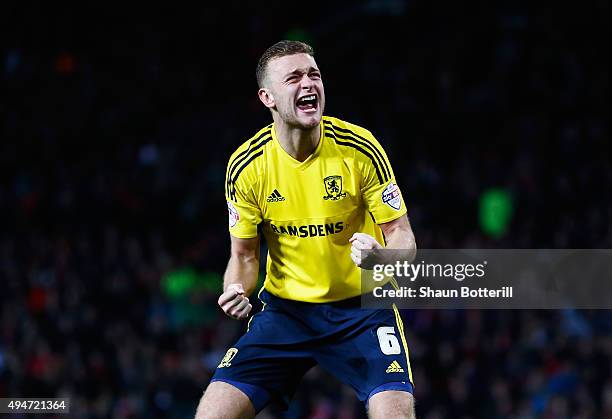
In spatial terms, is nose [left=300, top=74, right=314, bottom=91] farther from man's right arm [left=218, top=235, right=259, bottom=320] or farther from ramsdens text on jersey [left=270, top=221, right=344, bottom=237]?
man's right arm [left=218, top=235, right=259, bottom=320]

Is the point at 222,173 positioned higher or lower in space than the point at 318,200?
higher

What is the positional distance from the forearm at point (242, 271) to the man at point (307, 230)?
14 millimetres

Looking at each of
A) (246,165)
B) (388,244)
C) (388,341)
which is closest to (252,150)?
(246,165)

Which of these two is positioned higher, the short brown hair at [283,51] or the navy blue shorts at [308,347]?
the short brown hair at [283,51]

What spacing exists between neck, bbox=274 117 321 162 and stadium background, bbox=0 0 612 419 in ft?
19.1

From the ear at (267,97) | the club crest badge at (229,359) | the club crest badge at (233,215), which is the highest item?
the ear at (267,97)

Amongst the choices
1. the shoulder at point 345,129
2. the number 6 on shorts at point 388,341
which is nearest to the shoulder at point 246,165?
the shoulder at point 345,129

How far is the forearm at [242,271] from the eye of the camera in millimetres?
5992

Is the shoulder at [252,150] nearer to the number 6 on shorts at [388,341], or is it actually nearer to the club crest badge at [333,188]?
the club crest badge at [333,188]

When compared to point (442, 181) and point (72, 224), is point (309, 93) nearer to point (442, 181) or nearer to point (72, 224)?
point (442, 181)

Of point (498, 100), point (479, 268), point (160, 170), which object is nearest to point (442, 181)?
point (498, 100)

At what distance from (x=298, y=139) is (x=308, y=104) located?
0.21 meters

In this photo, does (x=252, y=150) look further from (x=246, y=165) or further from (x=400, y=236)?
(x=400, y=236)

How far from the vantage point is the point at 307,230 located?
5.82 meters
